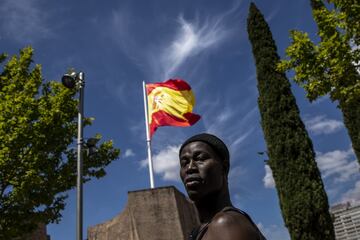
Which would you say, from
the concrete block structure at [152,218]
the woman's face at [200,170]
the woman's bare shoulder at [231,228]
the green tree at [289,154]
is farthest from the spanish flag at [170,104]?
the woman's bare shoulder at [231,228]

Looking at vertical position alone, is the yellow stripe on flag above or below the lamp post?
above

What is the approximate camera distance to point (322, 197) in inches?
712

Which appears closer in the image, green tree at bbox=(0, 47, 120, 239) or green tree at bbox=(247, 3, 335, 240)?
green tree at bbox=(0, 47, 120, 239)

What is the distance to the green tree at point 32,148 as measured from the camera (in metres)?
12.3

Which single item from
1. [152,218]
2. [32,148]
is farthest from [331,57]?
[32,148]

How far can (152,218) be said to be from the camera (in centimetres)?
1075

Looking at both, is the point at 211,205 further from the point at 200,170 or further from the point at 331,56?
the point at 331,56

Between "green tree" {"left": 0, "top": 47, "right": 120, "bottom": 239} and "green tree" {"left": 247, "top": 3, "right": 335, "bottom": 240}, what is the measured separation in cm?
873

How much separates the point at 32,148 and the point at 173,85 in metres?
6.83

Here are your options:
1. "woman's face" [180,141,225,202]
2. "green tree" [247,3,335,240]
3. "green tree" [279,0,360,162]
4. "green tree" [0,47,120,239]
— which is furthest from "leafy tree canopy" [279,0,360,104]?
"woman's face" [180,141,225,202]

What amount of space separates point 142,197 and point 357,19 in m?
7.94

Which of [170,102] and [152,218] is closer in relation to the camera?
[152,218]

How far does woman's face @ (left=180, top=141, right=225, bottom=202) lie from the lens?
1.84m

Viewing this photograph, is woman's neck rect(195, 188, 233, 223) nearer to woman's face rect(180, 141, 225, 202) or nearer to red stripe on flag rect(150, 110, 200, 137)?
woman's face rect(180, 141, 225, 202)
